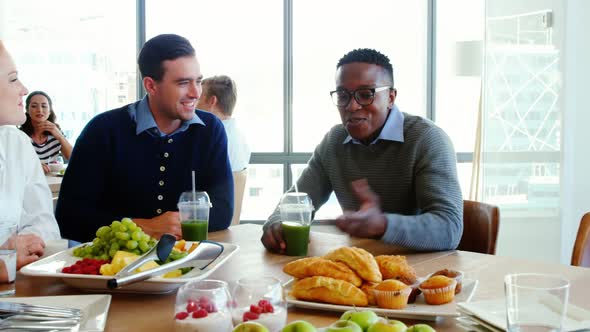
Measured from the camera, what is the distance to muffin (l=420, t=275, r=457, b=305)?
130cm

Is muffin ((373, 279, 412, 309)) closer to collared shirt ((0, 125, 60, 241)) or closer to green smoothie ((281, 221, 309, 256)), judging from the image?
green smoothie ((281, 221, 309, 256))

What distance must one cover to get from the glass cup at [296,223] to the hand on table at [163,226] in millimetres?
379

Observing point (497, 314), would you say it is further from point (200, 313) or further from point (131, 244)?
point (131, 244)

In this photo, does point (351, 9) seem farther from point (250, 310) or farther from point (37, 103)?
point (250, 310)

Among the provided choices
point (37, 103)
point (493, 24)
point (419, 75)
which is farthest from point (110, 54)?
point (493, 24)

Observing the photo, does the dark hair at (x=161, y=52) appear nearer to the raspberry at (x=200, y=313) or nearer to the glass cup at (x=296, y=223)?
the glass cup at (x=296, y=223)

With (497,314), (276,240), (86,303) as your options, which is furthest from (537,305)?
(276,240)

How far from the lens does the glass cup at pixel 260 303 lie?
1.10 meters

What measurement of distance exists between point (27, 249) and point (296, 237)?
0.75 meters

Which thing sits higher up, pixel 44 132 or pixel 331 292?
pixel 44 132

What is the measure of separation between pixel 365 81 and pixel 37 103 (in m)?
4.52

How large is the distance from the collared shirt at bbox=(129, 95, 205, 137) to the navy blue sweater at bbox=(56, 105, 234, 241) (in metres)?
0.02

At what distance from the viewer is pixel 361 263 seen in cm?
134

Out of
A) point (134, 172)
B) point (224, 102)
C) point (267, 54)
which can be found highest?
point (267, 54)
